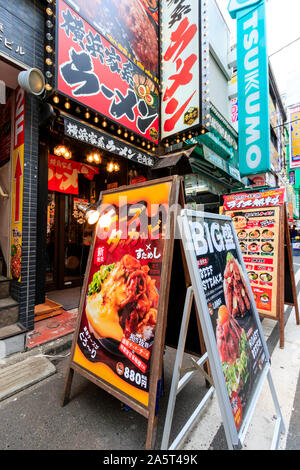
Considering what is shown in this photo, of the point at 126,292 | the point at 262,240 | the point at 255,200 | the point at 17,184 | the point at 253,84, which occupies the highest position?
the point at 253,84

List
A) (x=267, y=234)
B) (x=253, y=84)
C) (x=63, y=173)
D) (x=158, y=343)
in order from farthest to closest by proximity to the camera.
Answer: (x=253, y=84) < (x=63, y=173) < (x=267, y=234) < (x=158, y=343)

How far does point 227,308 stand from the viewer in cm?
170

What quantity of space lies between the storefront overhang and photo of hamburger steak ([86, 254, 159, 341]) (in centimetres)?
277

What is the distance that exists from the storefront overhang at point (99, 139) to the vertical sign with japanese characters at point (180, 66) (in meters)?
1.30

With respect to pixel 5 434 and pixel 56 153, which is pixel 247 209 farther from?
pixel 56 153

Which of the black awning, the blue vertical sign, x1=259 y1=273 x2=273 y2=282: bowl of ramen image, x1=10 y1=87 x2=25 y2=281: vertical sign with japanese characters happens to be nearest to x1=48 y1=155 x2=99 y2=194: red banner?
x1=10 y1=87 x2=25 y2=281: vertical sign with japanese characters

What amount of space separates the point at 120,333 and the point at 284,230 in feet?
11.3

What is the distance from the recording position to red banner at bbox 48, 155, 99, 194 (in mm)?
5449

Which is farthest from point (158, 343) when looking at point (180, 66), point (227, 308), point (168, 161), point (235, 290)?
point (180, 66)

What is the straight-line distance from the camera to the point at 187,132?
536cm

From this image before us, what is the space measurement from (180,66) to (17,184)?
5.12m

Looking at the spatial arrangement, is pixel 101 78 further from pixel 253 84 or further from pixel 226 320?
pixel 253 84

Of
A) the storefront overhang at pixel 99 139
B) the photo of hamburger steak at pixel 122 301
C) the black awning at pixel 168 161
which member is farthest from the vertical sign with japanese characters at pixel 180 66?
the photo of hamburger steak at pixel 122 301
